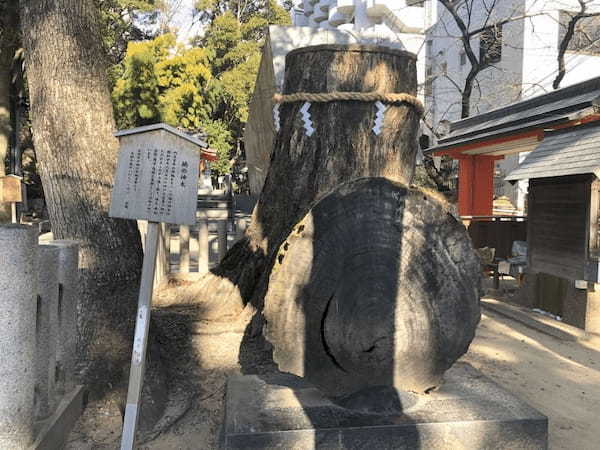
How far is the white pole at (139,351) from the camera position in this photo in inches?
82.3

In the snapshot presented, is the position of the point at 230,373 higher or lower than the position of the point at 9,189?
lower

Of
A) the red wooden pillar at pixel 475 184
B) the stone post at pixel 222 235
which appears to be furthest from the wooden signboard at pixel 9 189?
the red wooden pillar at pixel 475 184

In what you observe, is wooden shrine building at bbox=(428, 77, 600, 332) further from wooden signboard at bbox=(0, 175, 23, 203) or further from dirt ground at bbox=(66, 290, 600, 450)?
wooden signboard at bbox=(0, 175, 23, 203)

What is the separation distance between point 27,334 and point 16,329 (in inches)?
2.5

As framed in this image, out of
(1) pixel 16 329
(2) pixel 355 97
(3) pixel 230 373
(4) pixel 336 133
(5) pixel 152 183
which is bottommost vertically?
(3) pixel 230 373

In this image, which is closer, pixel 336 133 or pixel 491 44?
pixel 336 133

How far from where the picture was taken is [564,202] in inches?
222

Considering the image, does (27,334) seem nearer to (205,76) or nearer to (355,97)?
(355,97)

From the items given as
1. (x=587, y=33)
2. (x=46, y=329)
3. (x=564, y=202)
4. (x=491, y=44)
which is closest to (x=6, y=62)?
(x=46, y=329)

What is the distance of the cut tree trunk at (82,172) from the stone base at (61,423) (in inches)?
5.9

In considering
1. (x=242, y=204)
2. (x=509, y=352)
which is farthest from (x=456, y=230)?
(x=242, y=204)

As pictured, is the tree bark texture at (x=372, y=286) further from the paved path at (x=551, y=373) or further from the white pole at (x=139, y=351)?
the paved path at (x=551, y=373)

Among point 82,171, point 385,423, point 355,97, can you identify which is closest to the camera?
point 385,423

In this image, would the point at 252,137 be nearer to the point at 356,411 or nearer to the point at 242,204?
the point at 356,411
